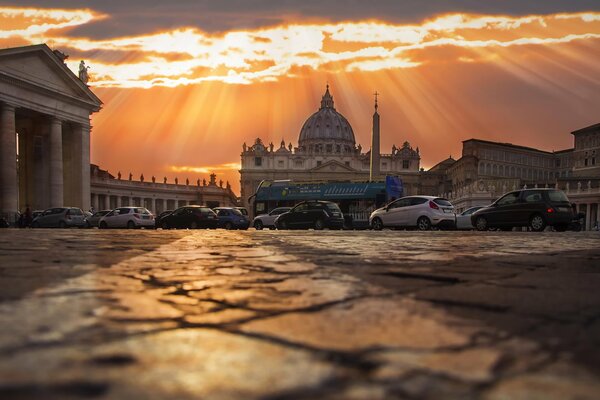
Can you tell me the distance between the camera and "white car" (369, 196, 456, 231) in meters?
25.5

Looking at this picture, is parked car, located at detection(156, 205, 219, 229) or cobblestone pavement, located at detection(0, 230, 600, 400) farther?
parked car, located at detection(156, 205, 219, 229)

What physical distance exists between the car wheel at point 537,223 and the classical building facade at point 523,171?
192 feet

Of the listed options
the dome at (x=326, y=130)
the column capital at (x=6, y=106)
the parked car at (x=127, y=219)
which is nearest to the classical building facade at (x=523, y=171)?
the dome at (x=326, y=130)

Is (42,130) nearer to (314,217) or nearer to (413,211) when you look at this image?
(314,217)

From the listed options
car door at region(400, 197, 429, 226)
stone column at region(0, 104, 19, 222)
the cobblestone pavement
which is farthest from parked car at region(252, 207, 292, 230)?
the cobblestone pavement

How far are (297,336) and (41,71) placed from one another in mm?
47443

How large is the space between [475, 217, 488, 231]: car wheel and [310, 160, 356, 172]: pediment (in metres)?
103

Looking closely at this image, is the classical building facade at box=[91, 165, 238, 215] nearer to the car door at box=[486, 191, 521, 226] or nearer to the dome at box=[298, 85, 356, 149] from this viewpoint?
the dome at box=[298, 85, 356, 149]

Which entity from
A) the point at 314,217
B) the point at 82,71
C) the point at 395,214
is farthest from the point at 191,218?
the point at 82,71

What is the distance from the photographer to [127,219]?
118ft

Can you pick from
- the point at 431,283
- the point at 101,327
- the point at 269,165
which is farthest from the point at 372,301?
the point at 269,165

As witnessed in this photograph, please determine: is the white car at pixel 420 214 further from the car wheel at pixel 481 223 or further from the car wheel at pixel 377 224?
the car wheel at pixel 481 223

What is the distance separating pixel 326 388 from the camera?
1.88 meters

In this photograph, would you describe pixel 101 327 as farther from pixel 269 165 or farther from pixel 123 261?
pixel 269 165
